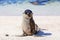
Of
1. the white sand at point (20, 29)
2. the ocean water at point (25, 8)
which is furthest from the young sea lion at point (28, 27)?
the ocean water at point (25, 8)

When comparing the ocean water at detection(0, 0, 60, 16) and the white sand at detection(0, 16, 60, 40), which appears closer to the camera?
the white sand at detection(0, 16, 60, 40)

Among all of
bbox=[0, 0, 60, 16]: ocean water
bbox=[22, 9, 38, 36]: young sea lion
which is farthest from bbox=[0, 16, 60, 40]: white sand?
bbox=[0, 0, 60, 16]: ocean water

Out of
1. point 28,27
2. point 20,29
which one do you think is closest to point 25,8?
point 20,29

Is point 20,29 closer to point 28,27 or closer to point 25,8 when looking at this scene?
point 28,27

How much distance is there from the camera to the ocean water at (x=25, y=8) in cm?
869

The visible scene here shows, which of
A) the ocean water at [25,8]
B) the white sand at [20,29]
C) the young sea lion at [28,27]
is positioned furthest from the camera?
the ocean water at [25,8]

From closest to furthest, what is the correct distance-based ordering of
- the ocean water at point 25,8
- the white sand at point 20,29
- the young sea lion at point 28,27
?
the white sand at point 20,29, the young sea lion at point 28,27, the ocean water at point 25,8

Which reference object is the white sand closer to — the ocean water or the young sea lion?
the young sea lion

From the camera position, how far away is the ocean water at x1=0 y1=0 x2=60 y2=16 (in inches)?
342

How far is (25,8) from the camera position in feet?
30.6

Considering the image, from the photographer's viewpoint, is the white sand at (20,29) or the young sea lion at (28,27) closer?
the white sand at (20,29)

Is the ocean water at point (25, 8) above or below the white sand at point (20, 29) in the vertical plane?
above

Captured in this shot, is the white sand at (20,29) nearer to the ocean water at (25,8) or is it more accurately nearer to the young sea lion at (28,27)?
the young sea lion at (28,27)

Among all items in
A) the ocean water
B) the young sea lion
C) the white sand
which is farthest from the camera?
the ocean water
